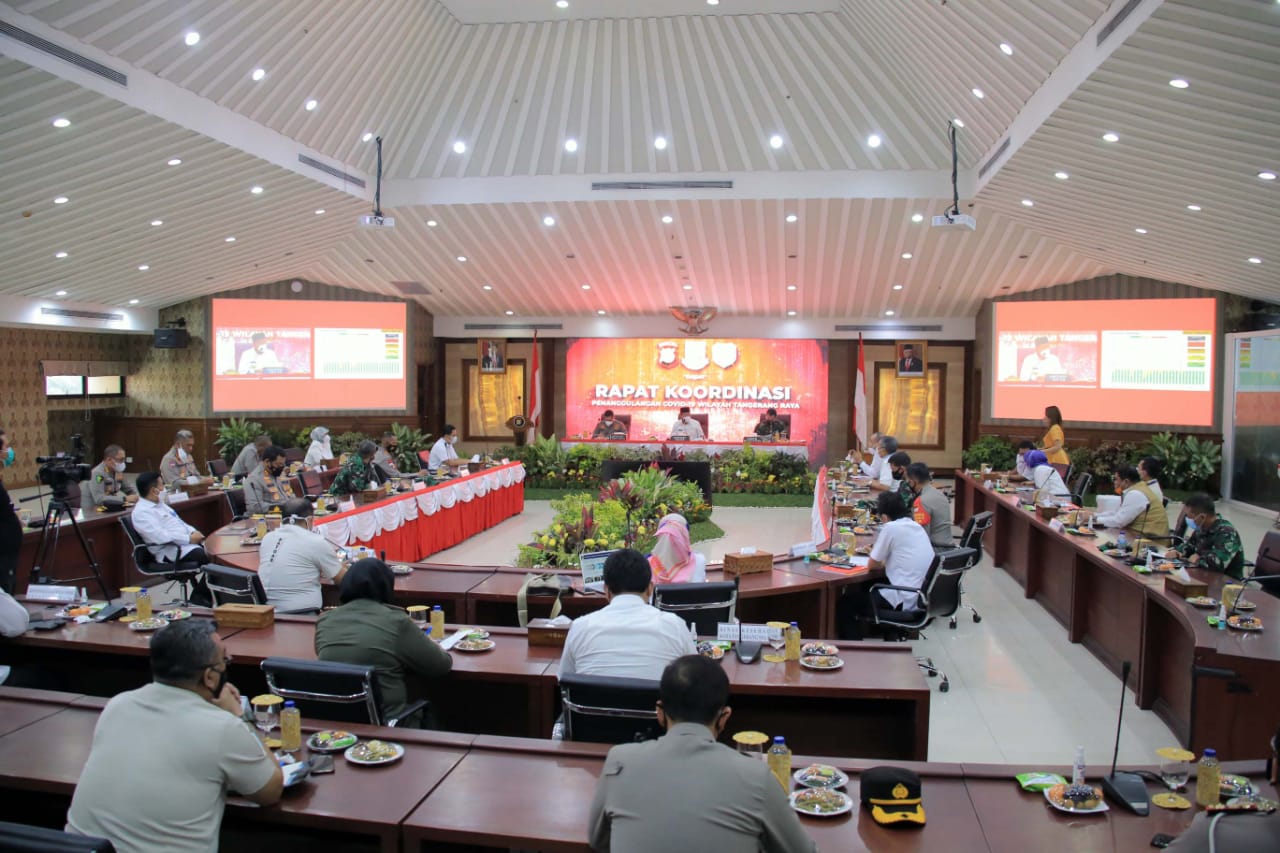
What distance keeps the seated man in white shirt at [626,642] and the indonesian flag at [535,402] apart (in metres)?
14.2

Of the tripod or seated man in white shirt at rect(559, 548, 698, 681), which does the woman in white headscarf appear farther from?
seated man in white shirt at rect(559, 548, 698, 681)

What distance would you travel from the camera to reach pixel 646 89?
36.3 ft

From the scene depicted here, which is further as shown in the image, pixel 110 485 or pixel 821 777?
pixel 110 485

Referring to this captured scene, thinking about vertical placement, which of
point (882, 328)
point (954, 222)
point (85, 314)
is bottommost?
point (85, 314)

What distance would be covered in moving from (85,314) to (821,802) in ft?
49.9

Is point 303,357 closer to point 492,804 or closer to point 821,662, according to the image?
point 821,662

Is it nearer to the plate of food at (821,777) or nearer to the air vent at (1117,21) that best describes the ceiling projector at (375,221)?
the air vent at (1117,21)

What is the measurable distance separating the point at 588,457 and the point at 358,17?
7.13 metres

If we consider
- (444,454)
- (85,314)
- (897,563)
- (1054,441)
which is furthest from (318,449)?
(1054,441)

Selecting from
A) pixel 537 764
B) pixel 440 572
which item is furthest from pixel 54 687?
pixel 537 764

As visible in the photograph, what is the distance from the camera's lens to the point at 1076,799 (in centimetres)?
238

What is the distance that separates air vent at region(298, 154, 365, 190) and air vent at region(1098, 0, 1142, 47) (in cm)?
857

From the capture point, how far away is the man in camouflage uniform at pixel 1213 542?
5.31 m

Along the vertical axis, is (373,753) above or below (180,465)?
below
